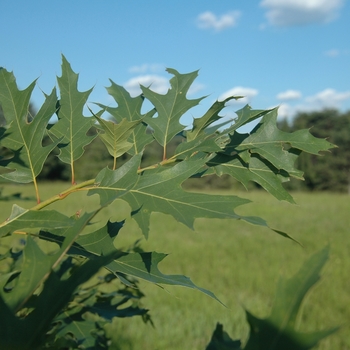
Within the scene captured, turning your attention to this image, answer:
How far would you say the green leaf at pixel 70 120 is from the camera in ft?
2.31

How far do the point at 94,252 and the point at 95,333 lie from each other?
44 cm

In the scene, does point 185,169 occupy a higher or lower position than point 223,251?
higher

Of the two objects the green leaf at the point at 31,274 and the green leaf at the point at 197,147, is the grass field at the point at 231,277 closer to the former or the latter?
the green leaf at the point at 197,147

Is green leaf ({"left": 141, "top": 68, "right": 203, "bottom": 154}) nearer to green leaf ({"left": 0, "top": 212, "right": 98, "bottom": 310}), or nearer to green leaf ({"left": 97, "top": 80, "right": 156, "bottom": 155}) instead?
green leaf ({"left": 97, "top": 80, "right": 156, "bottom": 155})

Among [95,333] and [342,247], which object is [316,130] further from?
[95,333]

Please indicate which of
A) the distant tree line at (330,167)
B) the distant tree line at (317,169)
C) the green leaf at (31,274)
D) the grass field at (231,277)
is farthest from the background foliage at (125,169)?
the distant tree line at (330,167)

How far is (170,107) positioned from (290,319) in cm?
51

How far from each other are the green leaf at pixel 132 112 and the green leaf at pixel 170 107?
0.02 meters

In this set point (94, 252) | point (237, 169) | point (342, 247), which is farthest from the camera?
point (342, 247)

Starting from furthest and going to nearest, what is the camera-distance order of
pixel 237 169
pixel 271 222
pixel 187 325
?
pixel 271 222 → pixel 187 325 → pixel 237 169

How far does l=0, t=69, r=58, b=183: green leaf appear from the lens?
0.65 meters

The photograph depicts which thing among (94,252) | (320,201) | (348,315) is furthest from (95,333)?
(320,201)

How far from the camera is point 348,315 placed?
420 centimetres

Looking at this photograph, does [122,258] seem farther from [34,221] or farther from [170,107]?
[170,107]
